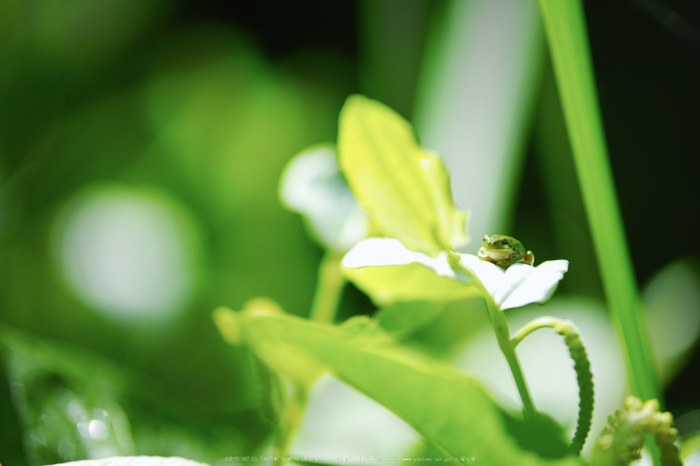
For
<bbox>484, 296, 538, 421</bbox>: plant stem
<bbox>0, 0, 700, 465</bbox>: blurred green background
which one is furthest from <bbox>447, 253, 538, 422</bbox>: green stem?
<bbox>0, 0, 700, 465</bbox>: blurred green background

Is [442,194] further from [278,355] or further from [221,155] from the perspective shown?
[221,155]

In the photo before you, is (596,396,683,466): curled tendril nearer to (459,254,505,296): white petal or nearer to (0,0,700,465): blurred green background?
(459,254,505,296): white petal

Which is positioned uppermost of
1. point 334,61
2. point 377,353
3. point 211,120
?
point 334,61

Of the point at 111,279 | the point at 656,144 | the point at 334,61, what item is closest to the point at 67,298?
the point at 111,279

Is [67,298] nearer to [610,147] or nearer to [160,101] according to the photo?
[160,101]

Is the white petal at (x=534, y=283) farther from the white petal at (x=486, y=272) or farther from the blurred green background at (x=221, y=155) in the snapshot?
the blurred green background at (x=221, y=155)

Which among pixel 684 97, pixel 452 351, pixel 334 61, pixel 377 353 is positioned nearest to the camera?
pixel 377 353

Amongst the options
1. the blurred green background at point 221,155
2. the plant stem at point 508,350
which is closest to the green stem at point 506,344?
the plant stem at point 508,350

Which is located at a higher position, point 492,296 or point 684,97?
point 684,97
